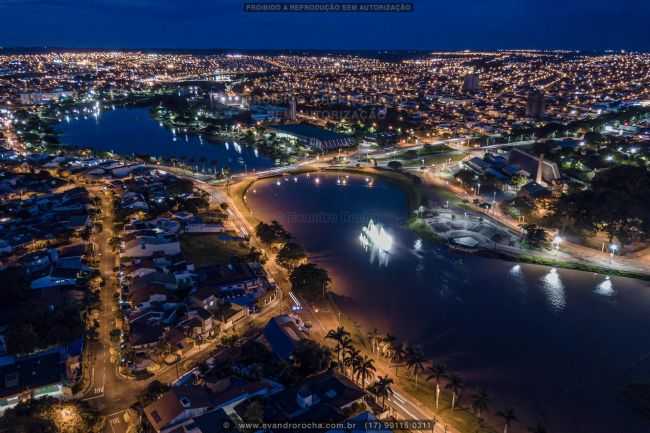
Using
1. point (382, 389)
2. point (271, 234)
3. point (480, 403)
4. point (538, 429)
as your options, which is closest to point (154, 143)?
point (271, 234)

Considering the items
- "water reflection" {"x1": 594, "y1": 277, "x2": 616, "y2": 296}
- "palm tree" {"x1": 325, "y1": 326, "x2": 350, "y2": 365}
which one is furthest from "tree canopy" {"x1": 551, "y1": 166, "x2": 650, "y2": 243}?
"palm tree" {"x1": 325, "y1": 326, "x2": 350, "y2": 365}

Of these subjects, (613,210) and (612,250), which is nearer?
(612,250)

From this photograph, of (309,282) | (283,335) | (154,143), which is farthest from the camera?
(154,143)

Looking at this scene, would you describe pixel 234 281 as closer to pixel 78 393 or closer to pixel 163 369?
pixel 163 369

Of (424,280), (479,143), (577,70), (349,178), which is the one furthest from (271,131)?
(577,70)

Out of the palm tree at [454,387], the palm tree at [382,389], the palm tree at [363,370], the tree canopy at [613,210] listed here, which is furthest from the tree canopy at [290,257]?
the tree canopy at [613,210]

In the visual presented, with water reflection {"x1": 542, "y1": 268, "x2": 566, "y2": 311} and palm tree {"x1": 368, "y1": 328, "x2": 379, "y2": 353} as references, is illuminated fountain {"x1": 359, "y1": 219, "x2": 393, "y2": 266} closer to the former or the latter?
palm tree {"x1": 368, "y1": 328, "x2": 379, "y2": 353}

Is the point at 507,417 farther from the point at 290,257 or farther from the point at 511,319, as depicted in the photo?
the point at 290,257
